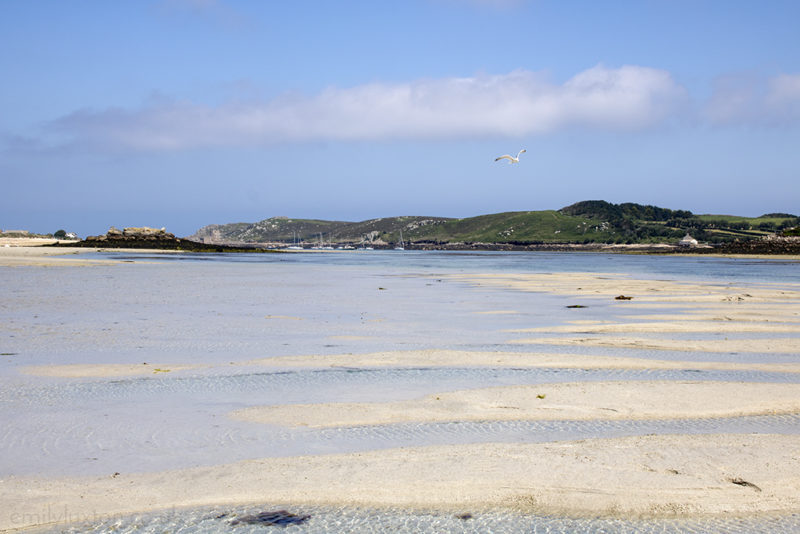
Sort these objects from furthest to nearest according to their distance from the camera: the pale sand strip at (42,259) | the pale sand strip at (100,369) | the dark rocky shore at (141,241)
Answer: the dark rocky shore at (141,241)
the pale sand strip at (42,259)
the pale sand strip at (100,369)

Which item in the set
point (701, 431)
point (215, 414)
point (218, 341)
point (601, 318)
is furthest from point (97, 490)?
point (601, 318)

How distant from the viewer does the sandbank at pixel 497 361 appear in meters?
11.3

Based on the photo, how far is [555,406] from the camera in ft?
27.6

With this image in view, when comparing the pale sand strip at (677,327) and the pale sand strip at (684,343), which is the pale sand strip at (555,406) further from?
the pale sand strip at (677,327)

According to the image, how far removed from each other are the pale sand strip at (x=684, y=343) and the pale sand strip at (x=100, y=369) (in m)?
7.07

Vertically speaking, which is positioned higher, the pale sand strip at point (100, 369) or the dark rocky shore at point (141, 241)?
the dark rocky shore at point (141, 241)

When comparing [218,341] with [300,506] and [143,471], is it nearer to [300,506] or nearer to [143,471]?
[143,471]

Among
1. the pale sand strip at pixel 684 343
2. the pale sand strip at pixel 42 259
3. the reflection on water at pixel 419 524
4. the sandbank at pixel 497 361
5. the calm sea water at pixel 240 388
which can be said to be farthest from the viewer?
the pale sand strip at pixel 42 259

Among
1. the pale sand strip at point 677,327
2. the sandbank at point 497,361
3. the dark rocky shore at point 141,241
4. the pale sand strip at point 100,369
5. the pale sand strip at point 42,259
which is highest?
the dark rocky shore at point 141,241

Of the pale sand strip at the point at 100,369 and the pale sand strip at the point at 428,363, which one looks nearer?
the pale sand strip at the point at 100,369

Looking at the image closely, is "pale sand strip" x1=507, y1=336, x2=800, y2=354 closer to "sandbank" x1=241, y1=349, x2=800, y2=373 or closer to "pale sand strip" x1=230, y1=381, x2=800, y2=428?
"sandbank" x1=241, y1=349, x2=800, y2=373

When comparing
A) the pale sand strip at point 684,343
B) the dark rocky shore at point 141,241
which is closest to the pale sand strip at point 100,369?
the pale sand strip at point 684,343

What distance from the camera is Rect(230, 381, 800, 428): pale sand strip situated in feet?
25.9

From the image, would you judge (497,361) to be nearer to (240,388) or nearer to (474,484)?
(240,388)
